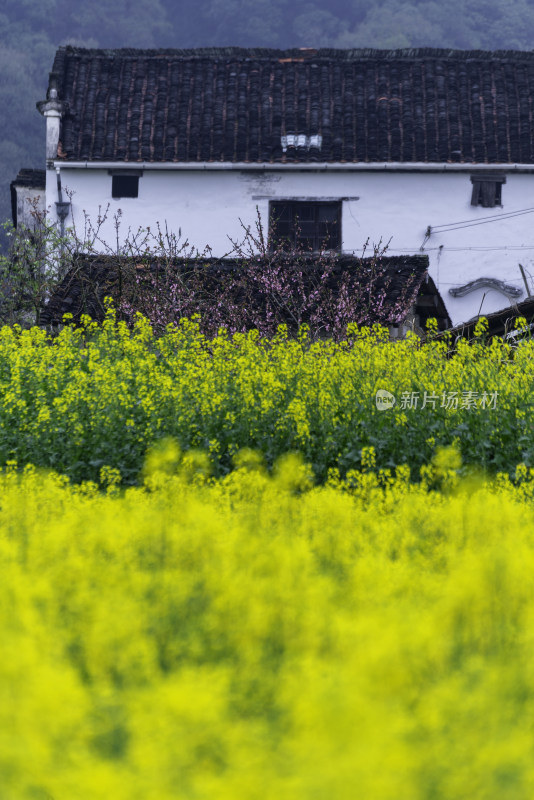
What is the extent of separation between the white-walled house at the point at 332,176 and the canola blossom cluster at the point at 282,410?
11663mm

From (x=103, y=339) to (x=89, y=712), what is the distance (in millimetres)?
8222

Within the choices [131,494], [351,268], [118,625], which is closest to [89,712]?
[118,625]

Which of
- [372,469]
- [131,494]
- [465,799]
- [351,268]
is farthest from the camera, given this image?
[351,268]

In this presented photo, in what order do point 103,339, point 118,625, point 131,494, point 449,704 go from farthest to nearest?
1. point 103,339
2. point 131,494
3. point 118,625
4. point 449,704

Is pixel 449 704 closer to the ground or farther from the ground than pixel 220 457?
closer to the ground

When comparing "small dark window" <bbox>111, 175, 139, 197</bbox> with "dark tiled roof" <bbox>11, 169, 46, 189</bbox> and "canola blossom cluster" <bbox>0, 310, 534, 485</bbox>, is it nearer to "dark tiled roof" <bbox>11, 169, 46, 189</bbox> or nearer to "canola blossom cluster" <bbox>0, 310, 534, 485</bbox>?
"dark tiled roof" <bbox>11, 169, 46, 189</bbox>

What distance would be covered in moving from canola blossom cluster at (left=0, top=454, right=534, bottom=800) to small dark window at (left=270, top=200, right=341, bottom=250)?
15.8m

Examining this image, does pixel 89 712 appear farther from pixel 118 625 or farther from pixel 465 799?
pixel 465 799

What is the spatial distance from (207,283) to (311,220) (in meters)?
7.41

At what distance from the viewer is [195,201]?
21109mm

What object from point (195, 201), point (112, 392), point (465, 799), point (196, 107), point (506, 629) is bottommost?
point (465, 799)

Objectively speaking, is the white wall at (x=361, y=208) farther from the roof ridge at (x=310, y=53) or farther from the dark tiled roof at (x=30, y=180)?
the dark tiled roof at (x=30, y=180)

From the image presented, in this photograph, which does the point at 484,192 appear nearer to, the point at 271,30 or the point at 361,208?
the point at 361,208

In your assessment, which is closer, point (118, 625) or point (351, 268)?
point (118, 625)
